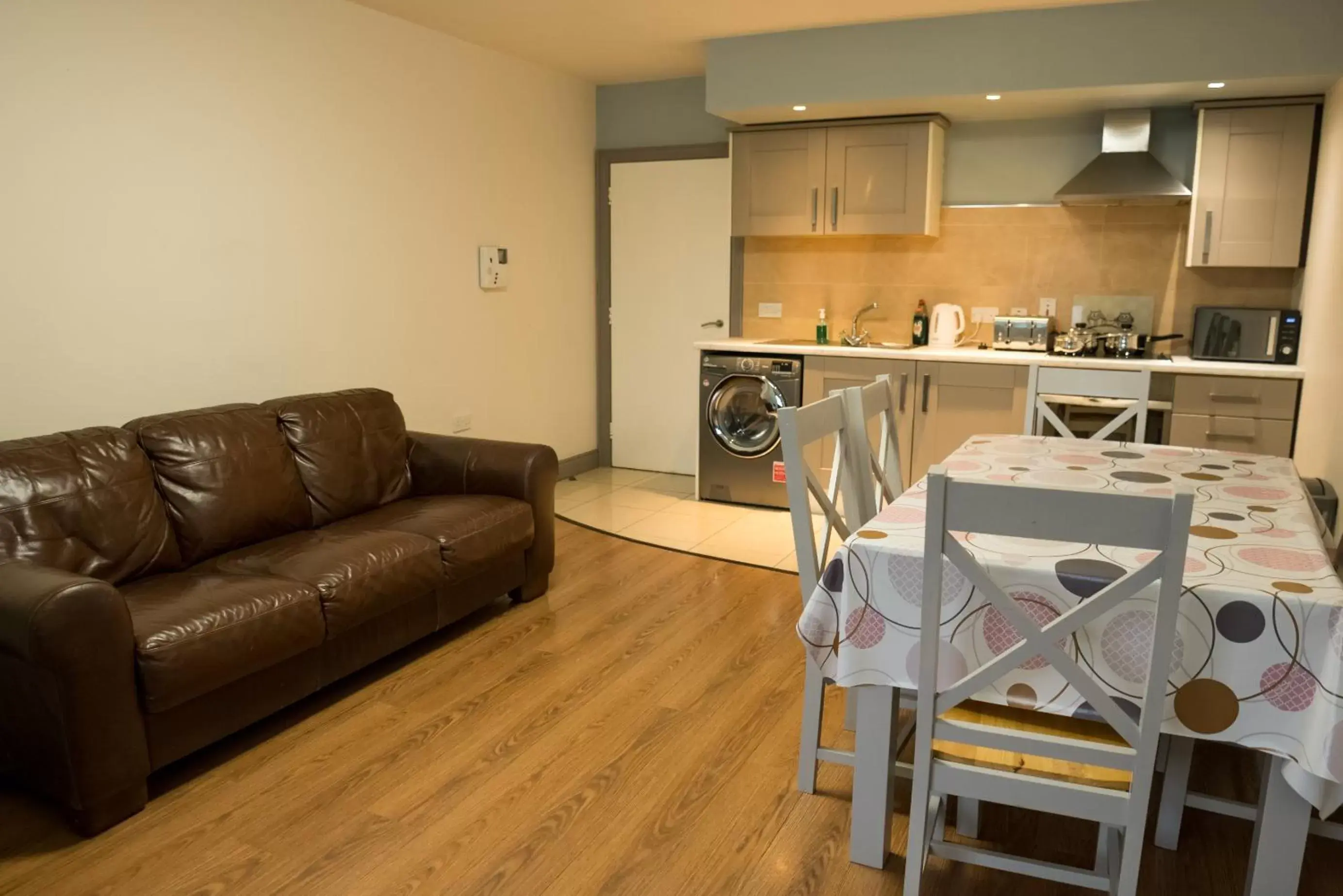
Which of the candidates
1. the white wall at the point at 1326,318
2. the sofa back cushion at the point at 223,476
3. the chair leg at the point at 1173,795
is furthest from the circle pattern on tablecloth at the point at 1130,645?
the sofa back cushion at the point at 223,476

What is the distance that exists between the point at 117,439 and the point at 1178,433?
4174mm

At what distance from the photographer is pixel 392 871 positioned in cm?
213

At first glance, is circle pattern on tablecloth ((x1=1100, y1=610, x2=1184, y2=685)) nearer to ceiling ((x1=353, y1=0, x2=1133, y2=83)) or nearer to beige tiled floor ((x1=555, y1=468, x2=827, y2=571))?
beige tiled floor ((x1=555, y1=468, x2=827, y2=571))

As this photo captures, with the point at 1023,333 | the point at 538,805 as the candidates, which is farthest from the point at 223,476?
the point at 1023,333

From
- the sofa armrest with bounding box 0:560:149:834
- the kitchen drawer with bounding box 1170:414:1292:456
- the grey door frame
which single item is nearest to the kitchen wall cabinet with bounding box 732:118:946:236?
the grey door frame

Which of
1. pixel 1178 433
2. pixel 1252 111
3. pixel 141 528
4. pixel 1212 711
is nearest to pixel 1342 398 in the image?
pixel 1178 433

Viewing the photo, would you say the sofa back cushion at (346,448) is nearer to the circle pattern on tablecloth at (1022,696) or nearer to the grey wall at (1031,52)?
the grey wall at (1031,52)

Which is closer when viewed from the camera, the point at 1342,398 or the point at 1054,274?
the point at 1342,398

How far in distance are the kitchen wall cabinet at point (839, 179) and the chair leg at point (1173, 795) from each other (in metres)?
3.19

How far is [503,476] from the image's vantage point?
3727mm

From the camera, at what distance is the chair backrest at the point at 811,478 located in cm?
219

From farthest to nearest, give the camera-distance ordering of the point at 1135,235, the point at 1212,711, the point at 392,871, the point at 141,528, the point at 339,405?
the point at 1135,235
the point at 339,405
the point at 141,528
the point at 392,871
the point at 1212,711

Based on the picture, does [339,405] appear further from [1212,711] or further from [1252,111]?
[1252,111]

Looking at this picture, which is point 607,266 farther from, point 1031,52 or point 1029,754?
point 1029,754
